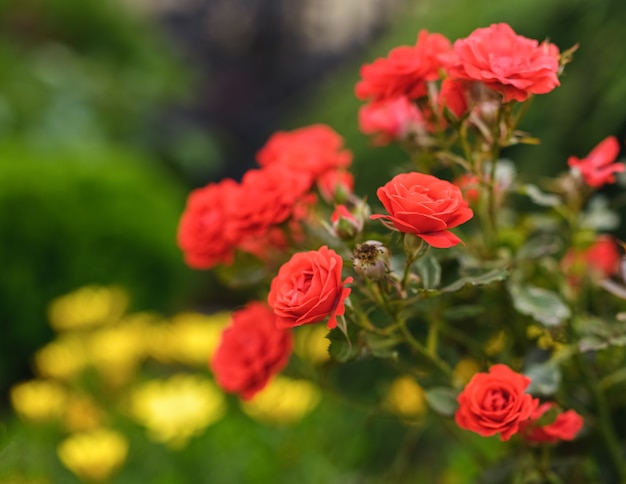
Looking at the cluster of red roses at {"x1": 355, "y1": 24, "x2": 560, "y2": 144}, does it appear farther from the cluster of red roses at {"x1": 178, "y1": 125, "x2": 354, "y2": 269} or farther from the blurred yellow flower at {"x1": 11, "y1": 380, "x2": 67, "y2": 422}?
the blurred yellow flower at {"x1": 11, "y1": 380, "x2": 67, "y2": 422}

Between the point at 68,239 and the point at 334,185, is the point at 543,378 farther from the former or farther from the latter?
the point at 68,239

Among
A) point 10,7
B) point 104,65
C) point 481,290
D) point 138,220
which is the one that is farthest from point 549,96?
point 10,7

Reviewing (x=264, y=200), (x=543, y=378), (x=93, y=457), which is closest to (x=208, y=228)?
(x=264, y=200)

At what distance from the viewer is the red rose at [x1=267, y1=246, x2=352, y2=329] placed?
0.44 metres

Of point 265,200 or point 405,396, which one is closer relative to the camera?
point 265,200

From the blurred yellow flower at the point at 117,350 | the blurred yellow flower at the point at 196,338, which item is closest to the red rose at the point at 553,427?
the blurred yellow flower at the point at 196,338

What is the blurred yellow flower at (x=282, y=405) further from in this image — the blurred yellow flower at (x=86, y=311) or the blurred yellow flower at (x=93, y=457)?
the blurred yellow flower at (x=86, y=311)

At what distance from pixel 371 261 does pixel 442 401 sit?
0.15 m

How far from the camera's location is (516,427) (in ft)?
1.58

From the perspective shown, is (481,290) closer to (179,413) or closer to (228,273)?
(228,273)

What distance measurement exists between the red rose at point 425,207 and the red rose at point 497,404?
12cm

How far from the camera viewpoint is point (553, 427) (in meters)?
0.54

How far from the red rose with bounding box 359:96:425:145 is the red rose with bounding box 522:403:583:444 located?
25 centimetres

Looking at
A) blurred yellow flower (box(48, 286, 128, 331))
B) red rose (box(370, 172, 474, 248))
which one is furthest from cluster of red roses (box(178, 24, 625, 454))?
blurred yellow flower (box(48, 286, 128, 331))
